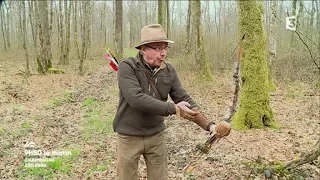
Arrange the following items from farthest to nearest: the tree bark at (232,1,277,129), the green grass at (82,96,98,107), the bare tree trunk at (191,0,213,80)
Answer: the bare tree trunk at (191,0,213,80) < the green grass at (82,96,98,107) < the tree bark at (232,1,277,129)

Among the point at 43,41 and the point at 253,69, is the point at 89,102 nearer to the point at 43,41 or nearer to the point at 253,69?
the point at 253,69

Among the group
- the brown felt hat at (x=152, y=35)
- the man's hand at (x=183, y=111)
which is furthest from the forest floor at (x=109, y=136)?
the brown felt hat at (x=152, y=35)

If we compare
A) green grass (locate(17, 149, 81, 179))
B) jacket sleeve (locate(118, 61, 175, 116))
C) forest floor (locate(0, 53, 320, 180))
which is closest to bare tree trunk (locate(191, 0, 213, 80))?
forest floor (locate(0, 53, 320, 180))

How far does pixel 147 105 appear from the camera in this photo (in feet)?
10.0

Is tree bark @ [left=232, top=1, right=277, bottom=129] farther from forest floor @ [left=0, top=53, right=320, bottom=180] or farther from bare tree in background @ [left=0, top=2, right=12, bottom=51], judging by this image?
bare tree in background @ [left=0, top=2, right=12, bottom=51]

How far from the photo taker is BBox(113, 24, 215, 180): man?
3.13m

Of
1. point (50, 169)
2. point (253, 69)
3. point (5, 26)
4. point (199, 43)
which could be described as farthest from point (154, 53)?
point (5, 26)

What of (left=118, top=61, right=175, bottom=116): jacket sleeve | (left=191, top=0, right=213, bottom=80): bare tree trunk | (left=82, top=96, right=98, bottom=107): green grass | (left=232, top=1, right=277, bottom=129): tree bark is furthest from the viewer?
(left=191, top=0, right=213, bottom=80): bare tree trunk

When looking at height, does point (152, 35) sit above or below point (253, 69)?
above

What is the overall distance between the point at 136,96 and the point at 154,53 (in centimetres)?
47

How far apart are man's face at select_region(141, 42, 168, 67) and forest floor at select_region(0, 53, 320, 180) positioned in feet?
6.49

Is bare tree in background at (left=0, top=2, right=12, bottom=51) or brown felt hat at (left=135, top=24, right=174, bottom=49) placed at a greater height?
bare tree in background at (left=0, top=2, right=12, bottom=51)

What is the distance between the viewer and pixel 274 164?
5320mm

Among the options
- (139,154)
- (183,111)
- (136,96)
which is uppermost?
(136,96)
